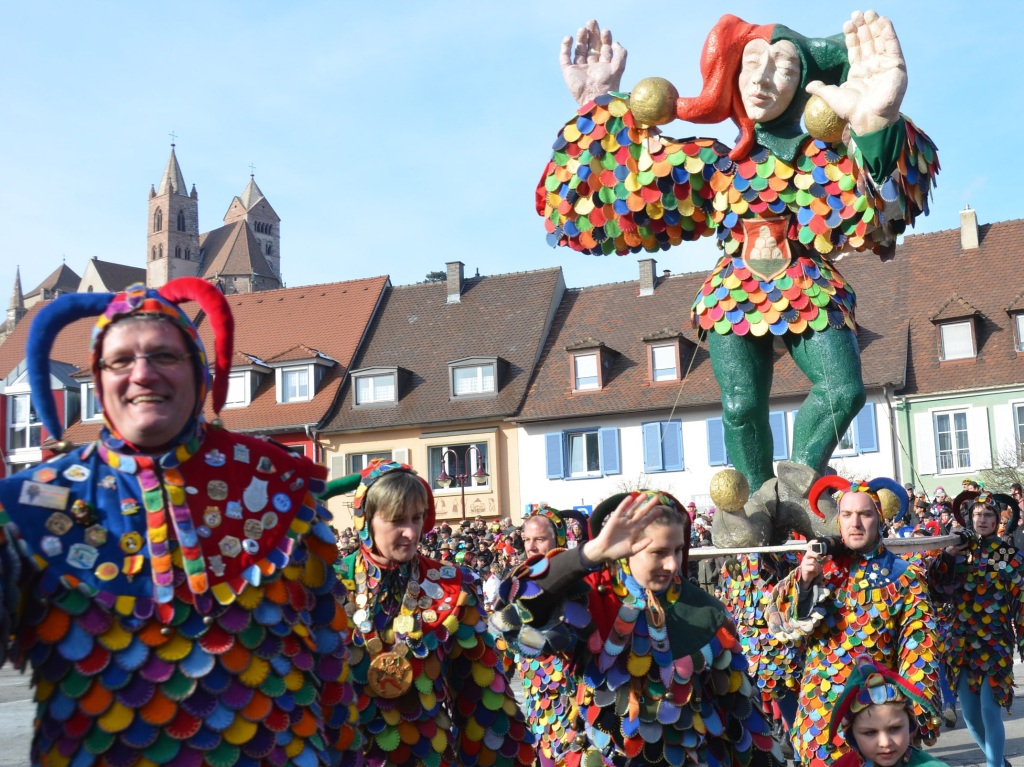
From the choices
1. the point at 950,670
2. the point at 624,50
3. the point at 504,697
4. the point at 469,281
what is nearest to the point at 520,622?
the point at 504,697

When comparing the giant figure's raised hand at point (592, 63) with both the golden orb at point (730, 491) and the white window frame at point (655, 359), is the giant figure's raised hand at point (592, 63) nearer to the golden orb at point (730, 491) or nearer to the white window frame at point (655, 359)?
the golden orb at point (730, 491)

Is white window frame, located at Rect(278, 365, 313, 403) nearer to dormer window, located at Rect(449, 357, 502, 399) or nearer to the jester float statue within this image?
dormer window, located at Rect(449, 357, 502, 399)

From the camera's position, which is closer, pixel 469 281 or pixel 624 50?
pixel 624 50

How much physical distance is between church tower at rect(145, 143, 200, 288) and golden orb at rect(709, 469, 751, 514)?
101 metres

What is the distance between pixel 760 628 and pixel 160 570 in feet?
13.9

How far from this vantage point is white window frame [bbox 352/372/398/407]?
107 ft

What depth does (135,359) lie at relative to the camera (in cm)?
263

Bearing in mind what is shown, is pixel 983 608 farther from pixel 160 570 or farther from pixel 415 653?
pixel 160 570

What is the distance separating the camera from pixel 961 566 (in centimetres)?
828

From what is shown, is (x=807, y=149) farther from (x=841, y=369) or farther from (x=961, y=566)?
(x=961, y=566)

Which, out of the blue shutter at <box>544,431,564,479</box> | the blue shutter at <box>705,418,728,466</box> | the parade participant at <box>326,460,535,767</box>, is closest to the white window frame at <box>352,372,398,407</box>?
the blue shutter at <box>544,431,564,479</box>

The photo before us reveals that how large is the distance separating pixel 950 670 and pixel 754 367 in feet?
10.3

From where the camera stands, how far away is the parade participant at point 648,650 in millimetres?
3363

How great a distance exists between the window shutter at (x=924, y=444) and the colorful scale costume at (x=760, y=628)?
22189 mm
